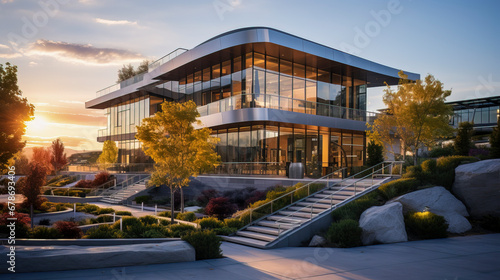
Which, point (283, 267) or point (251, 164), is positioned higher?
point (251, 164)

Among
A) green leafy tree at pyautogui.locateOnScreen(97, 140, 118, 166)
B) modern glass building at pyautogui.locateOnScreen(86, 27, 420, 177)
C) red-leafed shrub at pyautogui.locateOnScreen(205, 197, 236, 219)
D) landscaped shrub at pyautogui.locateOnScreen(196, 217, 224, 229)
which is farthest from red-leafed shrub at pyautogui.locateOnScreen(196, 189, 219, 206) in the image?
green leafy tree at pyautogui.locateOnScreen(97, 140, 118, 166)

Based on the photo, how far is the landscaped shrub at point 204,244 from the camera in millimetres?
10922

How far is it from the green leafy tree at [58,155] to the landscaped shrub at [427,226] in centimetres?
5214

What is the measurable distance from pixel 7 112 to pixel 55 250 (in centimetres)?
1409

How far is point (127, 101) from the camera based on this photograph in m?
52.7

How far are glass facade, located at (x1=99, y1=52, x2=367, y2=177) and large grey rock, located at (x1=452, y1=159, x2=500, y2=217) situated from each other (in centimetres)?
899

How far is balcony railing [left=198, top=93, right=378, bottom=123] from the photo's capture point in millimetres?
28562

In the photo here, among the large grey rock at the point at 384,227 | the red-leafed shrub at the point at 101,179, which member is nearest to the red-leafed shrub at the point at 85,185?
the red-leafed shrub at the point at 101,179

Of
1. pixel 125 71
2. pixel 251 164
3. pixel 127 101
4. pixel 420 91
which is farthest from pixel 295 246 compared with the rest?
pixel 125 71

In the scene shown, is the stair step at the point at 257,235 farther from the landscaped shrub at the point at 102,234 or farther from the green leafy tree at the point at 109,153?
the green leafy tree at the point at 109,153

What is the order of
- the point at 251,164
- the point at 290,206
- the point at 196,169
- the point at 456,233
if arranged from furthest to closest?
the point at 251,164, the point at 196,169, the point at 290,206, the point at 456,233

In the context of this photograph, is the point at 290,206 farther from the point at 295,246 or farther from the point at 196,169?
the point at 196,169

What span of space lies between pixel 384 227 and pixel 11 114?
1910 centimetres

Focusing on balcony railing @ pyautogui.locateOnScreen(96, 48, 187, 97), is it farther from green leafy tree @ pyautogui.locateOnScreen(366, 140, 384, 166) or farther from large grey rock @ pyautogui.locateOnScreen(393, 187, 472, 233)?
large grey rock @ pyautogui.locateOnScreen(393, 187, 472, 233)
